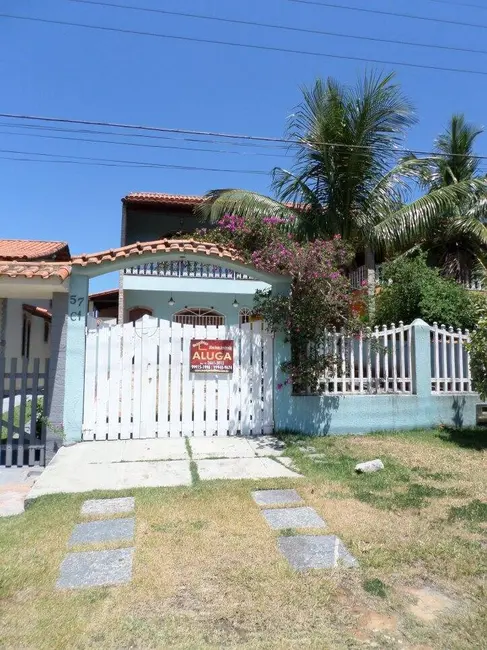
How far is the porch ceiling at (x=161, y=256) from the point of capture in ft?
22.2

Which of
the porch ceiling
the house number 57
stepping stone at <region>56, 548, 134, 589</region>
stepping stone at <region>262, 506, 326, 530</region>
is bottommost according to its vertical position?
stepping stone at <region>56, 548, 134, 589</region>

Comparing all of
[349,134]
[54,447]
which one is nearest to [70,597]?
[54,447]

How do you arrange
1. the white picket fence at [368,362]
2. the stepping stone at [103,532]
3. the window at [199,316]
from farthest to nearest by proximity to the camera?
the window at [199,316] < the white picket fence at [368,362] < the stepping stone at [103,532]

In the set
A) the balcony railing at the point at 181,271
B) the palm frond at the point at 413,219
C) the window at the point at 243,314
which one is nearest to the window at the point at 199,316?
the window at the point at 243,314

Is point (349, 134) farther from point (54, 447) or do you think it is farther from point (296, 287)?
point (54, 447)

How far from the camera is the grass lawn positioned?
249 cm

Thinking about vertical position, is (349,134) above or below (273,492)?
above

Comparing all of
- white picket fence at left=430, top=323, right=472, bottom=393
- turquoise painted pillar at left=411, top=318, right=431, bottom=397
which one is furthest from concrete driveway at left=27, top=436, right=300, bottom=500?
white picket fence at left=430, top=323, right=472, bottom=393

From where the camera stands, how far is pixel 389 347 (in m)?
8.24

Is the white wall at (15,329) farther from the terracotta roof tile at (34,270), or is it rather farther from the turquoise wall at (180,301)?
the terracotta roof tile at (34,270)

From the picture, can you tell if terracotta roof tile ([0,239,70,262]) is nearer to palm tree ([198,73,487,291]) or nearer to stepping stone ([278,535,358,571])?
palm tree ([198,73,487,291])

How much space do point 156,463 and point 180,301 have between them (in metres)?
11.5

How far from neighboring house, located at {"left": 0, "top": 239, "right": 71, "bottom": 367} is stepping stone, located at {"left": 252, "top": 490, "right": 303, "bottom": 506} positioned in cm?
396

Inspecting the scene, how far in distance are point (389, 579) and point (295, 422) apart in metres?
4.42
